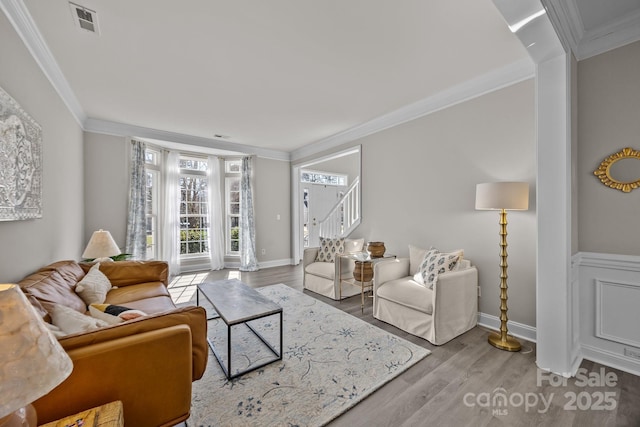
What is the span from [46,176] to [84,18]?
4.81 ft

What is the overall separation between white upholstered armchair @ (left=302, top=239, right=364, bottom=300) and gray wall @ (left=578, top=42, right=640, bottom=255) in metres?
2.46

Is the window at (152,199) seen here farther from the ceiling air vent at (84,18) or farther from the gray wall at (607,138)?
the gray wall at (607,138)

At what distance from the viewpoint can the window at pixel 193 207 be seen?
5434 millimetres

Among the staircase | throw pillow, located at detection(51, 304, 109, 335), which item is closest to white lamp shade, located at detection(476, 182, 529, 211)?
the staircase

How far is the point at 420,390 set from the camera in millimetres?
1839

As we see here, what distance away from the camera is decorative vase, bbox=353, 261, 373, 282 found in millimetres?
3250

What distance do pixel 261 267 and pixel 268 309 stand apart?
3652 millimetres

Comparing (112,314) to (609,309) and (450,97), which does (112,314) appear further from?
(450,97)

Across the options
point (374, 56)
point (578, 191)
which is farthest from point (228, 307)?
point (578, 191)

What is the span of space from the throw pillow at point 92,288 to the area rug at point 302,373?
3.39 ft

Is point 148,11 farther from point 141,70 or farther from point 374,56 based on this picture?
point 374,56

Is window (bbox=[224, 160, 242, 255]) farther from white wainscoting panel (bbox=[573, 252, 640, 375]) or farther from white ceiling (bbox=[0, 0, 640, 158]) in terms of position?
white wainscoting panel (bbox=[573, 252, 640, 375])

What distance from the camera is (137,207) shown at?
4.37 m

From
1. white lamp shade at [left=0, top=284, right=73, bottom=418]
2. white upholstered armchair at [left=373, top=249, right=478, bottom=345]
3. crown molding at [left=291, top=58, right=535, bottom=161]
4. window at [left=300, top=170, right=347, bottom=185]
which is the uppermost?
crown molding at [left=291, top=58, right=535, bottom=161]
